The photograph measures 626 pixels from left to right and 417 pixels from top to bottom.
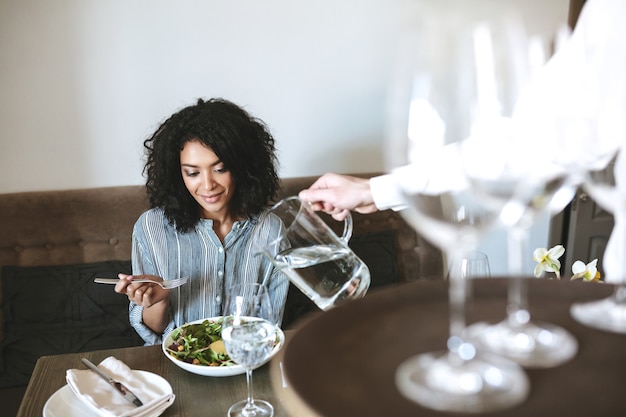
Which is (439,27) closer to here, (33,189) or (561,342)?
(561,342)

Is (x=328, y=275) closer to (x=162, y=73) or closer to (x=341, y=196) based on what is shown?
(x=341, y=196)

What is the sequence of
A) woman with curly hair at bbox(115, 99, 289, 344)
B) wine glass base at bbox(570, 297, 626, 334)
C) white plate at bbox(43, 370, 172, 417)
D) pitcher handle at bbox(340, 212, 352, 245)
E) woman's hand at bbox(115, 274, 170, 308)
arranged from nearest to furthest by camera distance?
wine glass base at bbox(570, 297, 626, 334) < pitcher handle at bbox(340, 212, 352, 245) < white plate at bbox(43, 370, 172, 417) < woman's hand at bbox(115, 274, 170, 308) < woman with curly hair at bbox(115, 99, 289, 344)

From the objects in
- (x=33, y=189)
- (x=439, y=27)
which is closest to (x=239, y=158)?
(x=33, y=189)

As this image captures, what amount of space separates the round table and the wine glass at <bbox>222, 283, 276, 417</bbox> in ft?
1.90

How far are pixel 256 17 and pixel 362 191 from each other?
1488mm

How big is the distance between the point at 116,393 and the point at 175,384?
12cm

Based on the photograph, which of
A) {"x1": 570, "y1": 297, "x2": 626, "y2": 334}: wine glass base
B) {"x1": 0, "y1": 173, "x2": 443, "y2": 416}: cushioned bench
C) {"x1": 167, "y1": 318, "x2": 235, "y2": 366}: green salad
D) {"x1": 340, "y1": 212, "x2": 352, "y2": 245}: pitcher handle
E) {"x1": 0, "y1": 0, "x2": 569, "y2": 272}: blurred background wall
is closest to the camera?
{"x1": 570, "y1": 297, "x2": 626, "y2": 334}: wine glass base

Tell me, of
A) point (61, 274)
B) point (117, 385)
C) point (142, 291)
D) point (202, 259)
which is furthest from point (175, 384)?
point (61, 274)

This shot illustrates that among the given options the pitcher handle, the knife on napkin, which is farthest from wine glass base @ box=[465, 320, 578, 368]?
the knife on napkin

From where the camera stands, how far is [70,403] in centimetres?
124

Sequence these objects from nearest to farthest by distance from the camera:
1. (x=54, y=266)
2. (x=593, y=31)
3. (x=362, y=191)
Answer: (x=593, y=31)
(x=362, y=191)
(x=54, y=266)

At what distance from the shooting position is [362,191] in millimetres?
1229

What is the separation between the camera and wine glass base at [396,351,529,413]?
0.41 meters

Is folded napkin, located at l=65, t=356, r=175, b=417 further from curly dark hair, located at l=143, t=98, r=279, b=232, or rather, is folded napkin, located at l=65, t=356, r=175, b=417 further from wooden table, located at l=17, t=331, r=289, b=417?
curly dark hair, located at l=143, t=98, r=279, b=232
